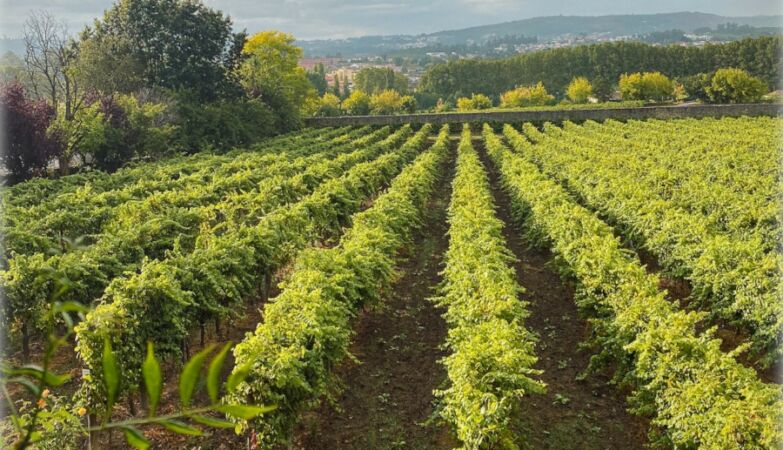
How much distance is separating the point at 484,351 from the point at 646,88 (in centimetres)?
7275

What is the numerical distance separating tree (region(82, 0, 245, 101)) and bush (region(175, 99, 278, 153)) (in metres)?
3.55

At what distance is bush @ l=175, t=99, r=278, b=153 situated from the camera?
36.8 meters

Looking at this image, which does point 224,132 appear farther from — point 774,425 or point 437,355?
point 774,425

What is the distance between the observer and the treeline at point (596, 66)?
306 feet

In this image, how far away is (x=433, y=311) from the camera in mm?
14031

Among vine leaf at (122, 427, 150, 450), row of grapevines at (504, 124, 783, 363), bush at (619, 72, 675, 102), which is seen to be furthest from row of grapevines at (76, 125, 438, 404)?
bush at (619, 72, 675, 102)

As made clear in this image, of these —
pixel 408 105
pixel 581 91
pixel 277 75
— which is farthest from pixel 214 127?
pixel 581 91

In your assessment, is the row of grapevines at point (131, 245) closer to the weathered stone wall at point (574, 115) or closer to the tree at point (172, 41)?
the tree at point (172, 41)

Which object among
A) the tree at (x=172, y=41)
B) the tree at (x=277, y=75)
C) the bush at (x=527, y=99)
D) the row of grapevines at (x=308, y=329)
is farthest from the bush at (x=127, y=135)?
the bush at (x=527, y=99)

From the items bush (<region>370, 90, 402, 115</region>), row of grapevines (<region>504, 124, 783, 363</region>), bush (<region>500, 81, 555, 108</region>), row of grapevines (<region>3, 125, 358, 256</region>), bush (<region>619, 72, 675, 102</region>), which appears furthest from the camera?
bush (<region>370, 90, 402, 115</region>)

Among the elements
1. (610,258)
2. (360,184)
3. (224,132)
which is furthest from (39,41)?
(610,258)

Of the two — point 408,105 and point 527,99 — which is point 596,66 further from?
point 408,105

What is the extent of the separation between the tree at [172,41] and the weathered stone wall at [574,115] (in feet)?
42.5

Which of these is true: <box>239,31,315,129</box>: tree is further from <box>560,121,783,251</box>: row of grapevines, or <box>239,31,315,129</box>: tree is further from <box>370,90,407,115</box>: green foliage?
<box>560,121,783,251</box>: row of grapevines
